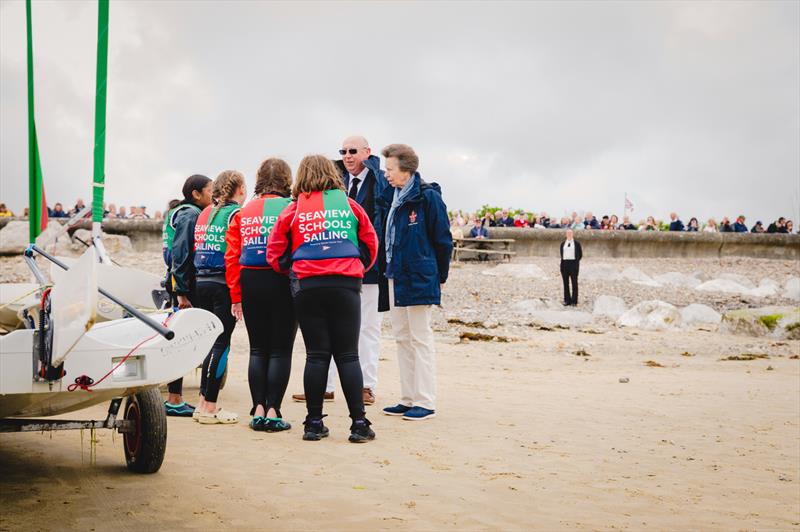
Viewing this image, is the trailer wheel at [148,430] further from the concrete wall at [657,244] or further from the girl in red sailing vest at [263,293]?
the concrete wall at [657,244]

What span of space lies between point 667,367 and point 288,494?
9987 mm

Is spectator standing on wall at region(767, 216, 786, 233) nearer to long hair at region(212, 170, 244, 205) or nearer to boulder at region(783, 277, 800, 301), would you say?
boulder at region(783, 277, 800, 301)

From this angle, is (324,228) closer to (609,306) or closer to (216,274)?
(216,274)

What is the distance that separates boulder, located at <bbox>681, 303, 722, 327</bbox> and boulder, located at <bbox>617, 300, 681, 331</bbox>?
1.85 feet

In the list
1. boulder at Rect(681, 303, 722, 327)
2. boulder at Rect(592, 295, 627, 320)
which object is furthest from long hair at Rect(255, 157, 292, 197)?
boulder at Rect(592, 295, 627, 320)

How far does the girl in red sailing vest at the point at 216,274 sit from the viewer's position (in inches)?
297

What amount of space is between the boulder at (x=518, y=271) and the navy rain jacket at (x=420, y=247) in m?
20.5

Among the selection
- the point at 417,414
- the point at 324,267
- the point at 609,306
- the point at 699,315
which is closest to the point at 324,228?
the point at 324,267

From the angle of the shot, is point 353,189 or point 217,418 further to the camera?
point 353,189

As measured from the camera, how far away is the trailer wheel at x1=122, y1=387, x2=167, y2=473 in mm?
5641

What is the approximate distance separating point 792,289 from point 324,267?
24372 mm

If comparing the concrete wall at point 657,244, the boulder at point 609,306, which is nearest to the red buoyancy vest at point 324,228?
the boulder at point 609,306

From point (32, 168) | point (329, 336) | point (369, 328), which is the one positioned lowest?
point (369, 328)

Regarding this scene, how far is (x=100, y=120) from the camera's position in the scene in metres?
7.67
